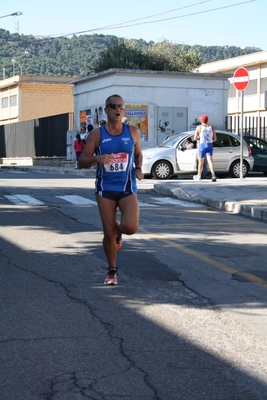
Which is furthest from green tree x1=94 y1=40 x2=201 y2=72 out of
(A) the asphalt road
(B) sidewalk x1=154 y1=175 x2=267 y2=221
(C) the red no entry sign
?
(A) the asphalt road

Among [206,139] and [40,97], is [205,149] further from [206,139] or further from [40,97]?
[40,97]

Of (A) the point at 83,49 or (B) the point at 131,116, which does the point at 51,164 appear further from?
(A) the point at 83,49

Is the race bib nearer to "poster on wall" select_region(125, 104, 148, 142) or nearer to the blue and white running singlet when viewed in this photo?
the blue and white running singlet

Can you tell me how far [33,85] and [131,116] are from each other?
3386cm

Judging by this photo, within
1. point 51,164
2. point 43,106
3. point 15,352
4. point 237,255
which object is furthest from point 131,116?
point 43,106

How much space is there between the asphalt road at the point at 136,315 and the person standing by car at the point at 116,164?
0.74m

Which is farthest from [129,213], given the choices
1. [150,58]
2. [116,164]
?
[150,58]

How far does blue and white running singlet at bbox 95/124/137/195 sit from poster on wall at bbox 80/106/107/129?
89.5ft

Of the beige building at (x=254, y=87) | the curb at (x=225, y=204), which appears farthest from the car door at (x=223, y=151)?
the beige building at (x=254, y=87)

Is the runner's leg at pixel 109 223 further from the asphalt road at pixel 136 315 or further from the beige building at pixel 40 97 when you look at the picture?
the beige building at pixel 40 97

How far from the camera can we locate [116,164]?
24.7 ft

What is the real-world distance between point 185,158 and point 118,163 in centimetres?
1717

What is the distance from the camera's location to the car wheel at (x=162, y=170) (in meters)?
24.6

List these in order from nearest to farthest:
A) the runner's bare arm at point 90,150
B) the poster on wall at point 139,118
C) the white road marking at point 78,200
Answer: the runner's bare arm at point 90,150, the white road marking at point 78,200, the poster on wall at point 139,118
